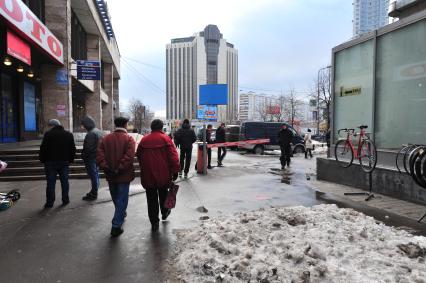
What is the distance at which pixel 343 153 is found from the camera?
9.81 m

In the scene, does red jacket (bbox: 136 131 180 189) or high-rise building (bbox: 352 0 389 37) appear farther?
high-rise building (bbox: 352 0 389 37)

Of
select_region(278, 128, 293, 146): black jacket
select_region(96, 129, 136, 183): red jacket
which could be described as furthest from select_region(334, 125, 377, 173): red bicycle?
select_region(96, 129, 136, 183): red jacket

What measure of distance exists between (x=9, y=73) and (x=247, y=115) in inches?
3396

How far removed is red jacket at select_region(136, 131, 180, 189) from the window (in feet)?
58.7

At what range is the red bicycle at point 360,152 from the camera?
835 centimetres

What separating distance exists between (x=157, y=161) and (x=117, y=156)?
59cm

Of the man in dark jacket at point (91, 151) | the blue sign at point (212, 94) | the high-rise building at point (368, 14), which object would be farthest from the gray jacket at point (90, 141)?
the high-rise building at point (368, 14)

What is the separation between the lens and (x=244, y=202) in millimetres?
7402

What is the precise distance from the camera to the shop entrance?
14.2m

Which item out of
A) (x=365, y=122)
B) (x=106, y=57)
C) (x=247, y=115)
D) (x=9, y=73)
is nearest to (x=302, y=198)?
(x=365, y=122)

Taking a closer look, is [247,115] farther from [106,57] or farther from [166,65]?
[106,57]

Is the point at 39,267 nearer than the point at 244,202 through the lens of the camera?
Yes

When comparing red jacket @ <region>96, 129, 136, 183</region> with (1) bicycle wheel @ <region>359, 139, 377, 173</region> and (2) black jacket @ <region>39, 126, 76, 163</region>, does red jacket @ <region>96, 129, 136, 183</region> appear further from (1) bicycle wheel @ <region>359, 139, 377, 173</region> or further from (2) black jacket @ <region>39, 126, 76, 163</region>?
(1) bicycle wheel @ <region>359, 139, 377, 173</region>

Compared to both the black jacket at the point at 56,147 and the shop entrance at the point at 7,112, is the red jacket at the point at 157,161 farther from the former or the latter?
the shop entrance at the point at 7,112
